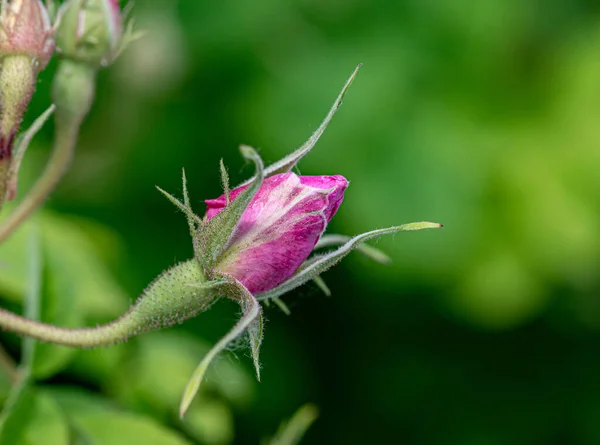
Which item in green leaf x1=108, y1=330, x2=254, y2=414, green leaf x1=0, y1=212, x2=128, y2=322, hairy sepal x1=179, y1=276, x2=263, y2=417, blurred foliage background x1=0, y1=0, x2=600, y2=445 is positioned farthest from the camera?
blurred foliage background x1=0, y1=0, x2=600, y2=445

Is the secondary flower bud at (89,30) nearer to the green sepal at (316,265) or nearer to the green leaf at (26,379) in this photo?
the green leaf at (26,379)

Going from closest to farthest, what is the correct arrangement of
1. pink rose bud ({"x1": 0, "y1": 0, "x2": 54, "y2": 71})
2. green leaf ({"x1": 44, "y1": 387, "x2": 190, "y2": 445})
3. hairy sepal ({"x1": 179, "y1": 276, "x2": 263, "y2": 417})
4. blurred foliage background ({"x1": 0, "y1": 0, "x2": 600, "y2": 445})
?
hairy sepal ({"x1": 179, "y1": 276, "x2": 263, "y2": 417}) < pink rose bud ({"x1": 0, "y1": 0, "x2": 54, "y2": 71}) < green leaf ({"x1": 44, "y1": 387, "x2": 190, "y2": 445}) < blurred foliage background ({"x1": 0, "y1": 0, "x2": 600, "y2": 445})

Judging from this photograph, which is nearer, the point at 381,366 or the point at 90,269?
the point at 90,269

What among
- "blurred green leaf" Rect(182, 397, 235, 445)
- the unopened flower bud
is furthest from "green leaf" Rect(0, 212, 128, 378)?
"blurred green leaf" Rect(182, 397, 235, 445)

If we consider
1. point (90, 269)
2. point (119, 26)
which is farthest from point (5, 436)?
point (90, 269)

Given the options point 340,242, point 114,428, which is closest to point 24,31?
point 340,242

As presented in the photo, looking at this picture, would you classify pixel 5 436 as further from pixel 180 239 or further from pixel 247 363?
pixel 180 239

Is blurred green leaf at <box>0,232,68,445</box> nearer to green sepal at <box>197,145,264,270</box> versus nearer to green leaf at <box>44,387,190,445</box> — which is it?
green leaf at <box>44,387,190,445</box>

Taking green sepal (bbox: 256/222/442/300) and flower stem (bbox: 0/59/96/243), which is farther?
flower stem (bbox: 0/59/96/243)
